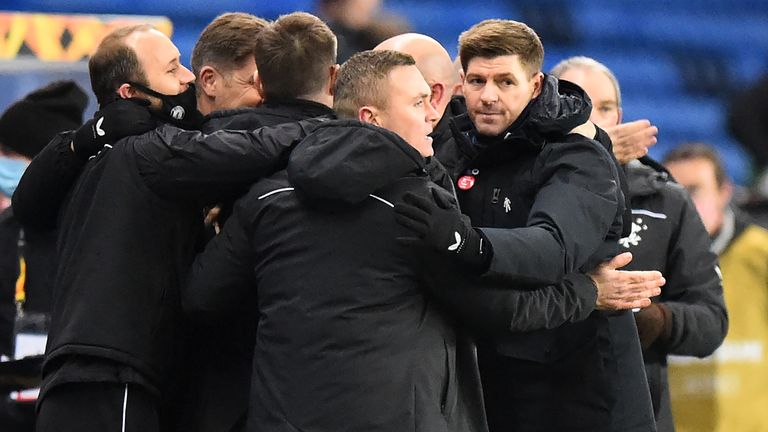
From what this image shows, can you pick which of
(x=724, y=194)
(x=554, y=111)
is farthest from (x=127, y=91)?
(x=724, y=194)

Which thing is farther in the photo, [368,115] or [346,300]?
[368,115]

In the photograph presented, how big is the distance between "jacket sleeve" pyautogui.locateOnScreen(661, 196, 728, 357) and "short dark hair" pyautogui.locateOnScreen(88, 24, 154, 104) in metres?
1.66

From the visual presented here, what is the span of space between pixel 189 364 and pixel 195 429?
19 cm

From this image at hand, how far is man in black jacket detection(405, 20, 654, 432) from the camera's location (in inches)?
135

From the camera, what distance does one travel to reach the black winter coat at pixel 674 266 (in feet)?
13.9

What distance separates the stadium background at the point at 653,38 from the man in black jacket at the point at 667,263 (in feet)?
14.2

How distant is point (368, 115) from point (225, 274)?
472 millimetres

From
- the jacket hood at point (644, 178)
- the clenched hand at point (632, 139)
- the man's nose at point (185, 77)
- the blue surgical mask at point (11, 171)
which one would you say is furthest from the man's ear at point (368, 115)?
the blue surgical mask at point (11, 171)

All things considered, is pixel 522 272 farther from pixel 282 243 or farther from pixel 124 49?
pixel 124 49

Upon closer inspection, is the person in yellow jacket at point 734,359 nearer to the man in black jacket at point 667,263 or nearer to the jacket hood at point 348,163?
the man in black jacket at point 667,263

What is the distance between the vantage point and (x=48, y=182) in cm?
369

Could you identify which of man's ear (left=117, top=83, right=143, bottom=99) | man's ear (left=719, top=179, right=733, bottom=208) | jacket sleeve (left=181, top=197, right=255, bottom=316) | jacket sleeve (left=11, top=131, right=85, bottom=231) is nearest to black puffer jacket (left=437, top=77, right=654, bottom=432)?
jacket sleeve (left=181, top=197, right=255, bottom=316)

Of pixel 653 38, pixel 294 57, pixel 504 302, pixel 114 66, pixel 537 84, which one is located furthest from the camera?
pixel 653 38

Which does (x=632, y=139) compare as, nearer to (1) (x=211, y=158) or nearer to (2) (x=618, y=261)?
(2) (x=618, y=261)
